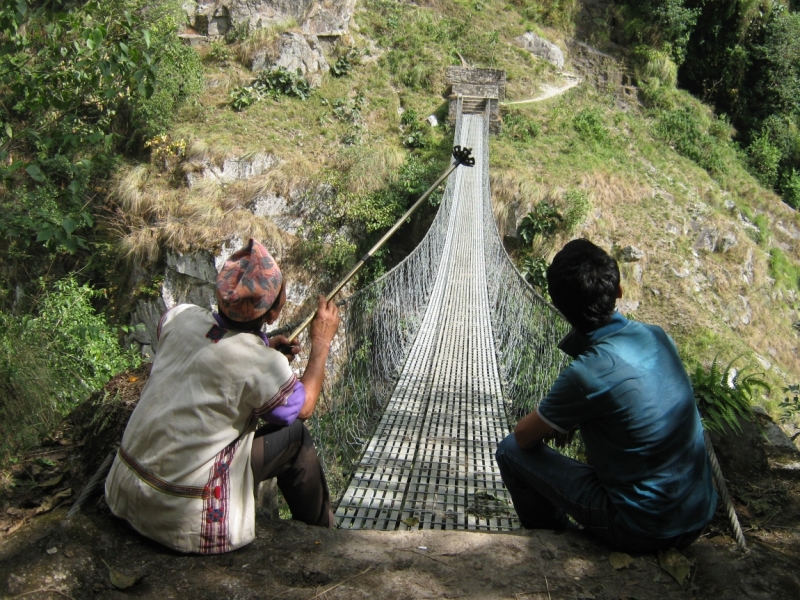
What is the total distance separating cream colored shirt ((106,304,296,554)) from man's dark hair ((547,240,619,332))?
512 mm

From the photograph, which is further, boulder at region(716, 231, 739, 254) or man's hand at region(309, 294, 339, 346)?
boulder at region(716, 231, 739, 254)

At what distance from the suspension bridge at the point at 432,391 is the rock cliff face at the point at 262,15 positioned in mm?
6874

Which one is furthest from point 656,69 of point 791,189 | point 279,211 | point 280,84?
point 279,211

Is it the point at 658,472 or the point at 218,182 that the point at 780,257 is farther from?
the point at 658,472

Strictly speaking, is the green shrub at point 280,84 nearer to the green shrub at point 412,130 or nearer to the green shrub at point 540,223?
the green shrub at point 412,130

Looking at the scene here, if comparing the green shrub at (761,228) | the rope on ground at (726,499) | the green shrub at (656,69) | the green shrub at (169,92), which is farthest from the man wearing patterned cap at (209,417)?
the green shrub at (656,69)

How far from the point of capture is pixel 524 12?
11992mm

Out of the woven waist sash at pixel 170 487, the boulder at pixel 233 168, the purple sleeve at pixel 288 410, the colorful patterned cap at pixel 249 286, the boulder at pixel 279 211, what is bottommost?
the boulder at pixel 279 211

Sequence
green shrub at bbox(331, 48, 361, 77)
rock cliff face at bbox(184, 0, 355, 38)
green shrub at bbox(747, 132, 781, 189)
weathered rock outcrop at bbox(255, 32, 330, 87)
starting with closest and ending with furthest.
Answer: weathered rock outcrop at bbox(255, 32, 330, 87) < rock cliff face at bbox(184, 0, 355, 38) < green shrub at bbox(331, 48, 361, 77) < green shrub at bbox(747, 132, 781, 189)

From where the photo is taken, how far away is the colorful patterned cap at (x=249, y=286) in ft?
3.38

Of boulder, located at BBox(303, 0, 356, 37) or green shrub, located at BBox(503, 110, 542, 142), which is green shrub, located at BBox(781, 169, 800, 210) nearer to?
green shrub, located at BBox(503, 110, 542, 142)

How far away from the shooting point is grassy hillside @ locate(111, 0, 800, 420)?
281 inches

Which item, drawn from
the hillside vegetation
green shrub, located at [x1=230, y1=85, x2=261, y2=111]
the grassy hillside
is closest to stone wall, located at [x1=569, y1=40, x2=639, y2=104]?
the hillside vegetation

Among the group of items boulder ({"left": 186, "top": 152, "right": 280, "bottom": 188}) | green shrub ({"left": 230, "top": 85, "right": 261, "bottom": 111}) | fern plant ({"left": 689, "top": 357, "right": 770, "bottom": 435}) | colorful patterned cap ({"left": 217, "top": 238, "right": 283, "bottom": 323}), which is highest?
green shrub ({"left": 230, "top": 85, "right": 261, "bottom": 111})
